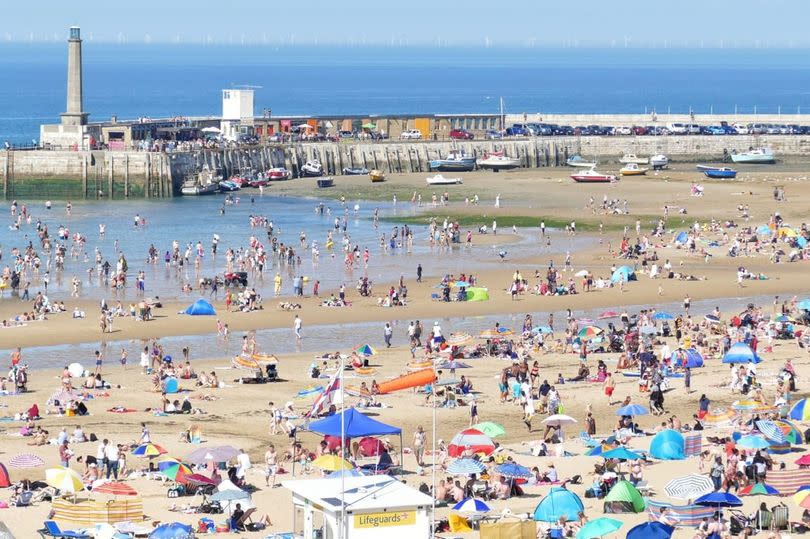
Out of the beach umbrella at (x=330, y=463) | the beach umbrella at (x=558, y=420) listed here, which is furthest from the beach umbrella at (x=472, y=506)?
the beach umbrella at (x=558, y=420)

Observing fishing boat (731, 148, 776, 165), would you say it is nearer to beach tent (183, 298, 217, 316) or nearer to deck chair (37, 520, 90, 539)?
beach tent (183, 298, 217, 316)

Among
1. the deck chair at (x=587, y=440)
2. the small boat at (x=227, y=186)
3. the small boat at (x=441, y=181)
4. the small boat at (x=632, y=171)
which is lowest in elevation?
the deck chair at (x=587, y=440)

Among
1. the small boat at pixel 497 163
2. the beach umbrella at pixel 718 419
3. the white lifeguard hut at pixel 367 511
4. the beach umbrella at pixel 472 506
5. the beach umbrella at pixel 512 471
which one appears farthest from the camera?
the small boat at pixel 497 163

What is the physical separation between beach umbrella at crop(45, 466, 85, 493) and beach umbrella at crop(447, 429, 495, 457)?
638cm

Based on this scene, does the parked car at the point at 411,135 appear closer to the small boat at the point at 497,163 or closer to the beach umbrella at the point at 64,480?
the small boat at the point at 497,163

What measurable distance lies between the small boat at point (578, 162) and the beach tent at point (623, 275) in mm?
40803

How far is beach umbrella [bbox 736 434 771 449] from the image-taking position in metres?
26.7

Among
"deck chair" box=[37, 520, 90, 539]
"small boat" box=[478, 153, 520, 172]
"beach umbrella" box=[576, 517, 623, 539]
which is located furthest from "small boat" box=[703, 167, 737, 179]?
"deck chair" box=[37, 520, 90, 539]

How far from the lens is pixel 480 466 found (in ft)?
83.4

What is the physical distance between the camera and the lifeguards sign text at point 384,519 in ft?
59.0

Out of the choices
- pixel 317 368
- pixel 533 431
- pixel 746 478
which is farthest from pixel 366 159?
pixel 746 478

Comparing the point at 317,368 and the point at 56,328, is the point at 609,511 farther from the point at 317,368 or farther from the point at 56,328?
the point at 56,328

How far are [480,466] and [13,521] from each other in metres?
7.36

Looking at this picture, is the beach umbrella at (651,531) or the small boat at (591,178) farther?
the small boat at (591,178)
